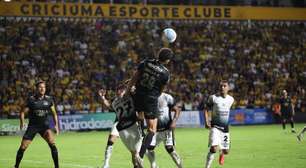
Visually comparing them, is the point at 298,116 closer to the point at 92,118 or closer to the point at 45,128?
the point at 92,118

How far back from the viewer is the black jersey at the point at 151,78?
12641mm

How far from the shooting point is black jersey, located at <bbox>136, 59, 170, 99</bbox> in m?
12.6

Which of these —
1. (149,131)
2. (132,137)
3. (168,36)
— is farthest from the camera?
(168,36)

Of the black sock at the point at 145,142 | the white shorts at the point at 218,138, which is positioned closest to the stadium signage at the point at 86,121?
the white shorts at the point at 218,138

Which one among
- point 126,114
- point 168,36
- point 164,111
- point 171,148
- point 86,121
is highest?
point 168,36

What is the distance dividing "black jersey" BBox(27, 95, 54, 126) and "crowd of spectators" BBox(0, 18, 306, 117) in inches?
852

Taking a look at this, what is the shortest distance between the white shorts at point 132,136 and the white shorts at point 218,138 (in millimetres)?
3069

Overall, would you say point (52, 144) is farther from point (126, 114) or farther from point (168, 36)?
point (168, 36)

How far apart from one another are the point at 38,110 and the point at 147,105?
4806 millimetres

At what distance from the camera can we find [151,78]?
12.7 metres

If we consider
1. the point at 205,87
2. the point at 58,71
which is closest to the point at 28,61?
the point at 58,71

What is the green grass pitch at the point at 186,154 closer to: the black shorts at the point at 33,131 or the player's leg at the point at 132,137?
the black shorts at the point at 33,131

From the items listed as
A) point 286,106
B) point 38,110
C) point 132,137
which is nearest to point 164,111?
point 132,137

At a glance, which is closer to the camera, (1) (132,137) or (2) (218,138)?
(1) (132,137)
